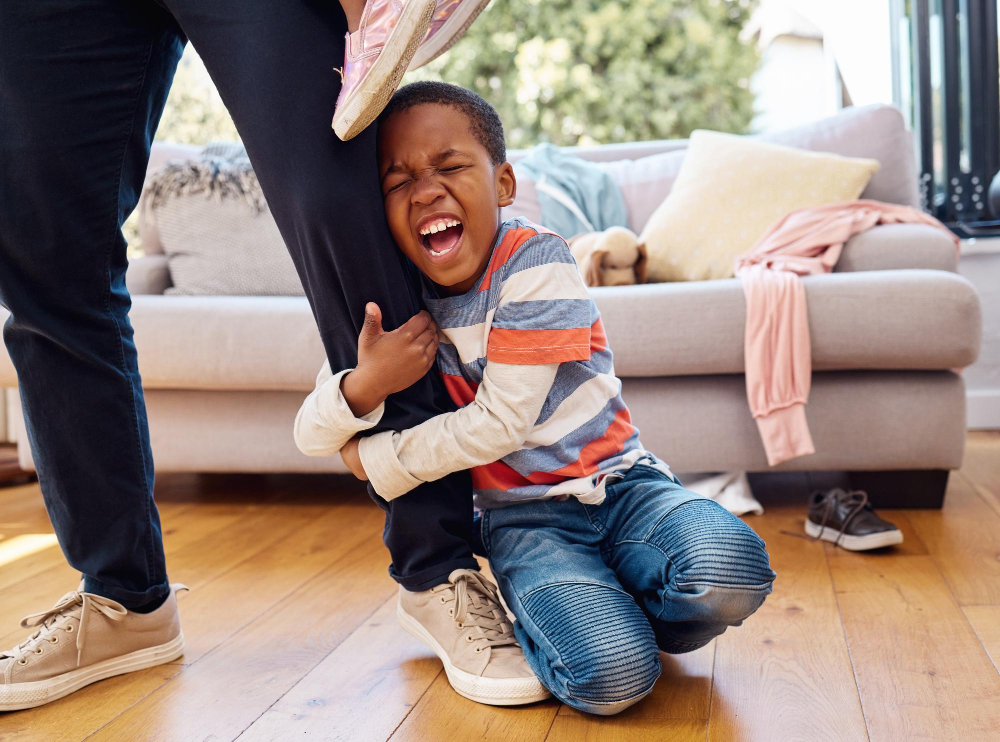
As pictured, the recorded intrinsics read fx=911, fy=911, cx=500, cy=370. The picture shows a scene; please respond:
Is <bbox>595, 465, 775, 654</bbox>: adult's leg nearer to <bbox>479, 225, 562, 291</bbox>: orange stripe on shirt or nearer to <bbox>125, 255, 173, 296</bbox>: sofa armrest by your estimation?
<bbox>479, 225, 562, 291</bbox>: orange stripe on shirt

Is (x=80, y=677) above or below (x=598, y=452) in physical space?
below

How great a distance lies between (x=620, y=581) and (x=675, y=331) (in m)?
0.82

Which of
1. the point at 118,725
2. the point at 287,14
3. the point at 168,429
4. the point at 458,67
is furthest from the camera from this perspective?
the point at 458,67

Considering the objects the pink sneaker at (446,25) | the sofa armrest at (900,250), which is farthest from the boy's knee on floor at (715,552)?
the sofa armrest at (900,250)

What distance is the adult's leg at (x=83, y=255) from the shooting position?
96 centimetres

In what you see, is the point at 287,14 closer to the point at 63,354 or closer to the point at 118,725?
the point at 63,354

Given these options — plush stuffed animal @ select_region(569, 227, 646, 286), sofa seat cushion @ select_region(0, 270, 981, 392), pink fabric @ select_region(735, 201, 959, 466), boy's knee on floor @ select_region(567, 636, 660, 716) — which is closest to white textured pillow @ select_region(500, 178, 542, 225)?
plush stuffed animal @ select_region(569, 227, 646, 286)

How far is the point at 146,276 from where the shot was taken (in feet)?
7.75

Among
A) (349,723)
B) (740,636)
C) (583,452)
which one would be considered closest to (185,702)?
(349,723)

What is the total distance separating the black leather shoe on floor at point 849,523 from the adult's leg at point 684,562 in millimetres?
625

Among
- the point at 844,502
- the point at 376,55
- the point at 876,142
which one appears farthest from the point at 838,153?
the point at 376,55

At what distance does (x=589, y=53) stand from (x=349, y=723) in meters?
5.82

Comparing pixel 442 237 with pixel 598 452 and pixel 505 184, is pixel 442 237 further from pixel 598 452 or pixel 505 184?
pixel 598 452

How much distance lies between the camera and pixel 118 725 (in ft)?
3.23
